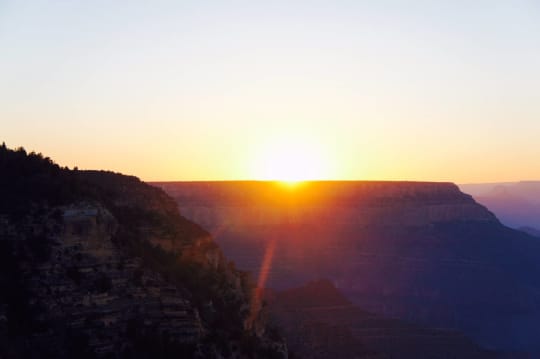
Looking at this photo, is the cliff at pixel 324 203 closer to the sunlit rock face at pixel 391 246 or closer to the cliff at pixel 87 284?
the sunlit rock face at pixel 391 246

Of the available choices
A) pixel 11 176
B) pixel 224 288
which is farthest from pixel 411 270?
pixel 11 176

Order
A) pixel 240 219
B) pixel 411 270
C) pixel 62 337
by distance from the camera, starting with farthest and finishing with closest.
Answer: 1. pixel 240 219
2. pixel 411 270
3. pixel 62 337

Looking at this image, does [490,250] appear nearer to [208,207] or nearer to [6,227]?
[208,207]

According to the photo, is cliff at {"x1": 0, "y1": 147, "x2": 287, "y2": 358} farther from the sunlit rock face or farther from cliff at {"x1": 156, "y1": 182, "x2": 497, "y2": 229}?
cliff at {"x1": 156, "y1": 182, "x2": 497, "y2": 229}

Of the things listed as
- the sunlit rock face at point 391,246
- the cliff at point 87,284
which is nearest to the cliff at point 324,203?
the sunlit rock face at point 391,246

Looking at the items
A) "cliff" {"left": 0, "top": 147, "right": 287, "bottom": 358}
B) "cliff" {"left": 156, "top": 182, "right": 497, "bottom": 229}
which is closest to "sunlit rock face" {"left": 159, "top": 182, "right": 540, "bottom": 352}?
"cliff" {"left": 156, "top": 182, "right": 497, "bottom": 229}

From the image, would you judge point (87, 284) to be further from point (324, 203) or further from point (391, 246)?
point (324, 203)
